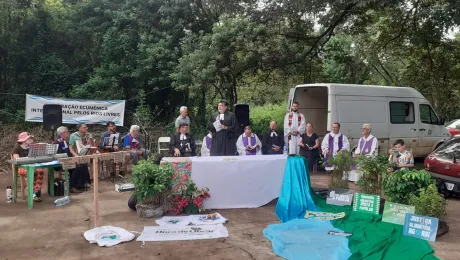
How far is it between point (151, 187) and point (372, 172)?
3434 millimetres

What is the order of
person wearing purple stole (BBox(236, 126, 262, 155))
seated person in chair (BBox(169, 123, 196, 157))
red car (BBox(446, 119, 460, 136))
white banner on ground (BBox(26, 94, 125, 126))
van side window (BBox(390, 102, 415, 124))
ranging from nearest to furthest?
1. seated person in chair (BBox(169, 123, 196, 157))
2. person wearing purple stole (BBox(236, 126, 262, 155))
3. van side window (BBox(390, 102, 415, 124))
4. white banner on ground (BBox(26, 94, 125, 126))
5. red car (BBox(446, 119, 460, 136))

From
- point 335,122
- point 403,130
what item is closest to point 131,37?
point 335,122

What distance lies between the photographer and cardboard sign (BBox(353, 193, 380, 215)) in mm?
5988

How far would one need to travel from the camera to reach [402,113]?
36.0 feet

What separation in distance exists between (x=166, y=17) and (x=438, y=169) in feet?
35.4

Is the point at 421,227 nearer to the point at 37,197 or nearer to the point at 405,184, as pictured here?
the point at 405,184

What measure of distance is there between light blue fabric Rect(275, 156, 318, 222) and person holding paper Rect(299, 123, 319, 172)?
3.61 m

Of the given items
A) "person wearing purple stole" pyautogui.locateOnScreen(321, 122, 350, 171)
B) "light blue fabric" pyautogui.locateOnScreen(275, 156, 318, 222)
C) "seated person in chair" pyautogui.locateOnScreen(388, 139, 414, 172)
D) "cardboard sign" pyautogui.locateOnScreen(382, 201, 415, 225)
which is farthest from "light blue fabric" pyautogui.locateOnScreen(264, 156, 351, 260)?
"person wearing purple stole" pyautogui.locateOnScreen(321, 122, 350, 171)

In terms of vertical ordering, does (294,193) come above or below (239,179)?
below

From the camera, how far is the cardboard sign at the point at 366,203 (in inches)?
236

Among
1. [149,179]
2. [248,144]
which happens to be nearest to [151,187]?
[149,179]

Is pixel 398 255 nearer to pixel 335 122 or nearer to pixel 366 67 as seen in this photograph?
pixel 335 122

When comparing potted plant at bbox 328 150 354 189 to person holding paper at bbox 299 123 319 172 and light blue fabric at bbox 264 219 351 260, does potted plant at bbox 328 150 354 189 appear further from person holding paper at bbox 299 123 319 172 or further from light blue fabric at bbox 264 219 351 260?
person holding paper at bbox 299 123 319 172

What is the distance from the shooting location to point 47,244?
16.5ft
